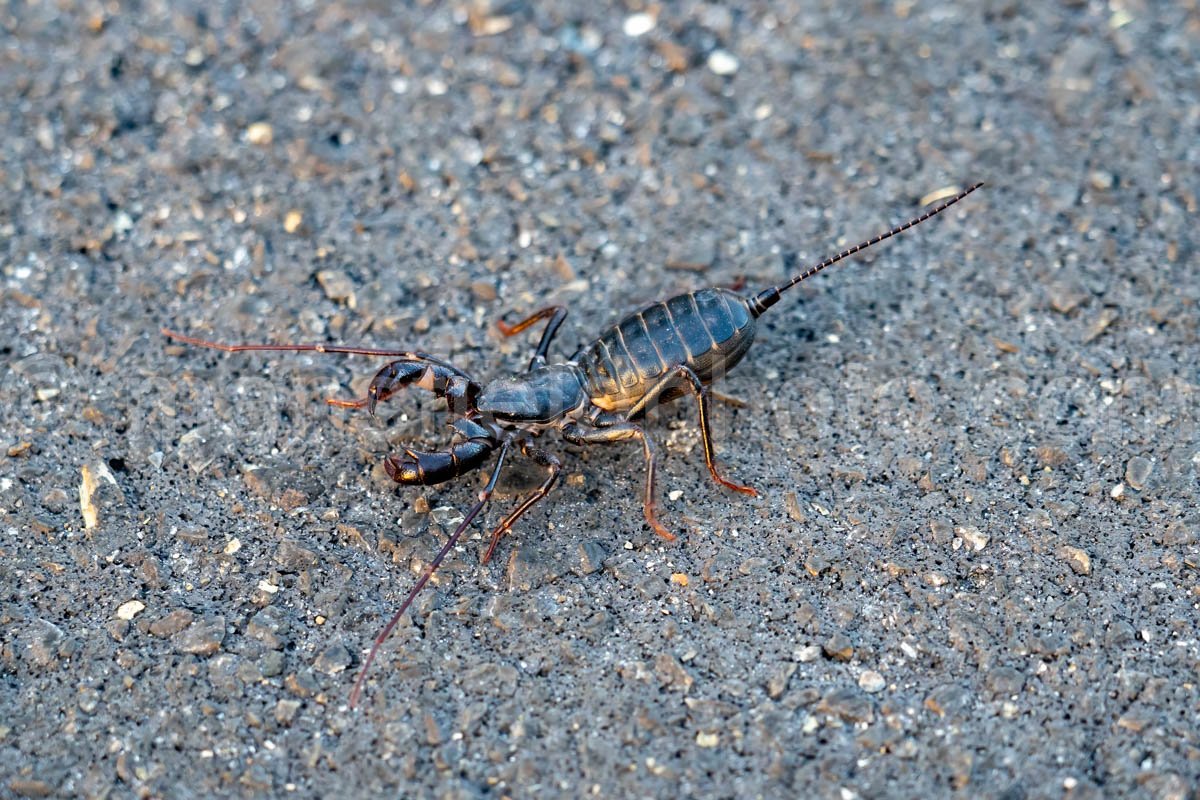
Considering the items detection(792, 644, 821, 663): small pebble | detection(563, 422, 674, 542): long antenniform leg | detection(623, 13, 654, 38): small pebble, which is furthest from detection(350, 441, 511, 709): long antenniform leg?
detection(623, 13, 654, 38): small pebble

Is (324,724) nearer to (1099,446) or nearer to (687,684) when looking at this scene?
(687,684)

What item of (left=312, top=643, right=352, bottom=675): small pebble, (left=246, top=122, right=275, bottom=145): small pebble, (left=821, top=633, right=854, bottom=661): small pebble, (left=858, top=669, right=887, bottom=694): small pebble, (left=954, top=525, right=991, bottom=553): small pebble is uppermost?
(left=246, top=122, right=275, bottom=145): small pebble

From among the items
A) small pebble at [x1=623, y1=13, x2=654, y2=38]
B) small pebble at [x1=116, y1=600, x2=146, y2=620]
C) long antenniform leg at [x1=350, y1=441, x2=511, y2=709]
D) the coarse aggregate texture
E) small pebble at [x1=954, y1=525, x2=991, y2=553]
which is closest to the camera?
the coarse aggregate texture

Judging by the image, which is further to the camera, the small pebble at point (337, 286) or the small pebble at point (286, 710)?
the small pebble at point (337, 286)

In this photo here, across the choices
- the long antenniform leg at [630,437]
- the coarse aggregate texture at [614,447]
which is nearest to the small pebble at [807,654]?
the coarse aggregate texture at [614,447]

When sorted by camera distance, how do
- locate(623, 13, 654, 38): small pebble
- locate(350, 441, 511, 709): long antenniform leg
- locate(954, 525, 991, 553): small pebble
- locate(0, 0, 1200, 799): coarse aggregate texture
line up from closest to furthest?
locate(0, 0, 1200, 799): coarse aggregate texture → locate(350, 441, 511, 709): long antenniform leg → locate(954, 525, 991, 553): small pebble → locate(623, 13, 654, 38): small pebble

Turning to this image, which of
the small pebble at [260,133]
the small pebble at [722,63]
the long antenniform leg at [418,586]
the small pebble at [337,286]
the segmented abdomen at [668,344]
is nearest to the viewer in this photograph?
the long antenniform leg at [418,586]

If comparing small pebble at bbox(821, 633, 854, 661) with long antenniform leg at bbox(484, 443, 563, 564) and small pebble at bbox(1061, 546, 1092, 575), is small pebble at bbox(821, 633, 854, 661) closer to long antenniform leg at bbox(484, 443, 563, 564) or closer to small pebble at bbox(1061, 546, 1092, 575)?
small pebble at bbox(1061, 546, 1092, 575)

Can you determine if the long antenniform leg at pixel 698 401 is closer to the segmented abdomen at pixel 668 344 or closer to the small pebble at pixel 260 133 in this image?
the segmented abdomen at pixel 668 344
